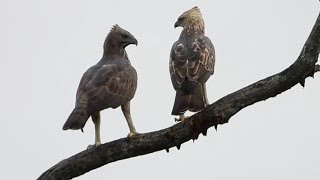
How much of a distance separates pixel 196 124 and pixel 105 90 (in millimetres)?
1952

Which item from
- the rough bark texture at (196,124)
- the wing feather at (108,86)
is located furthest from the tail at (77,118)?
the rough bark texture at (196,124)

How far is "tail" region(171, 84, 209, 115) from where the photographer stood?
402 inches

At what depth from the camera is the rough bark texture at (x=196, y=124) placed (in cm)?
912

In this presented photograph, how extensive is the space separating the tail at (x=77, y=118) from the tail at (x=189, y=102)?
125 cm

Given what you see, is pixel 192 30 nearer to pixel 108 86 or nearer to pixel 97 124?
pixel 108 86

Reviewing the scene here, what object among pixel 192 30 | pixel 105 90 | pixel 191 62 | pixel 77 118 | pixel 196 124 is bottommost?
pixel 196 124

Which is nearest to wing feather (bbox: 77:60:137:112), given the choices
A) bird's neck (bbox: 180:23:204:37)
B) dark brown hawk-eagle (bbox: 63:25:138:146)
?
dark brown hawk-eagle (bbox: 63:25:138:146)

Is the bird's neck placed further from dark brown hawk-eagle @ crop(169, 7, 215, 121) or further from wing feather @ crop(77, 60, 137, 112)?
wing feather @ crop(77, 60, 137, 112)

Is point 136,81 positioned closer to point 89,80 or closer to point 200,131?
point 89,80

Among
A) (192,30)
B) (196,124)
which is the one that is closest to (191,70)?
(196,124)

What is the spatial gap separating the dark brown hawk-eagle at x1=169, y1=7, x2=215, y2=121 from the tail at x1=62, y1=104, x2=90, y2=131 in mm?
1252

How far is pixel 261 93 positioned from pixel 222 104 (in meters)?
0.51

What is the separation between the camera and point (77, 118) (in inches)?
412

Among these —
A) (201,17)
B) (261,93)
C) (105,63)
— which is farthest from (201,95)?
(201,17)
